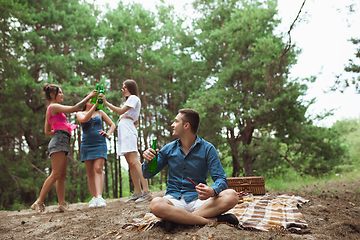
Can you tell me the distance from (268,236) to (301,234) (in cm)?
40

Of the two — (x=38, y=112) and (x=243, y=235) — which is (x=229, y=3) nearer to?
(x=38, y=112)

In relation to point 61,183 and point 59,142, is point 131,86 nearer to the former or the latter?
point 59,142

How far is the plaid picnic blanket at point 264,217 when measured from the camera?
2553mm

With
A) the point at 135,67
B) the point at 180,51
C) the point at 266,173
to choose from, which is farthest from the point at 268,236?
the point at 135,67

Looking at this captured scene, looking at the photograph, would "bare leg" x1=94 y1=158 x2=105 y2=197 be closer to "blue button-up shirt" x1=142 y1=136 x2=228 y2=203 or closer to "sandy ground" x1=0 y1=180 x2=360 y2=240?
"sandy ground" x1=0 y1=180 x2=360 y2=240

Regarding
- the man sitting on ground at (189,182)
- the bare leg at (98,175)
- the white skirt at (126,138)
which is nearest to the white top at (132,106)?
the white skirt at (126,138)

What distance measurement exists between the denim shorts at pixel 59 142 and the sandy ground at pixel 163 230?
1.03 meters

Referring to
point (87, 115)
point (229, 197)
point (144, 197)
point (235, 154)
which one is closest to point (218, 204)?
point (229, 197)

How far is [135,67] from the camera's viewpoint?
15.1 meters

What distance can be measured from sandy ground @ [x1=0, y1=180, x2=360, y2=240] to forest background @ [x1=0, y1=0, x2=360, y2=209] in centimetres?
297

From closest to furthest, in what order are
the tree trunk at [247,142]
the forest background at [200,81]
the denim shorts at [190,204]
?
the denim shorts at [190,204] → the forest background at [200,81] → the tree trunk at [247,142]

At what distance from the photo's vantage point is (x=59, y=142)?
158 inches

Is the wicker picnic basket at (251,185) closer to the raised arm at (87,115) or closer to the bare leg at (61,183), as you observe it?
the raised arm at (87,115)

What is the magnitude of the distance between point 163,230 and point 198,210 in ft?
1.27
